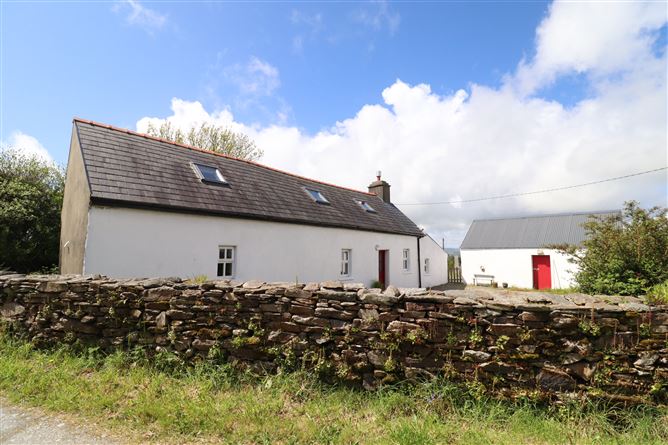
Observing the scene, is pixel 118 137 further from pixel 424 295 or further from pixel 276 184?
pixel 424 295

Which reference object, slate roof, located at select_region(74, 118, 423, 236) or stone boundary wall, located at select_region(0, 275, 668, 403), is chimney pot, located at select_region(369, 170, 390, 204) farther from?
stone boundary wall, located at select_region(0, 275, 668, 403)

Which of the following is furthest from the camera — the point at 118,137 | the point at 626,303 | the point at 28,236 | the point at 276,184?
the point at 276,184

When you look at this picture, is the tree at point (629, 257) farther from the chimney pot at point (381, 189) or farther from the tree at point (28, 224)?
the tree at point (28, 224)

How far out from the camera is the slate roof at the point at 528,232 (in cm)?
2242

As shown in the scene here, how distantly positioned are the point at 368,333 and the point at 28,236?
48.3 ft

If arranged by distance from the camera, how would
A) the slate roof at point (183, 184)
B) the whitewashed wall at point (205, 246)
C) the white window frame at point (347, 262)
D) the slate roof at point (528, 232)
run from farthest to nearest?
1. the slate roof at point (528, 232)
2. the white window frame at point (347, 262)
3. the slate roof at point (183, 184)
4. the whitewashed wall at point (205, 246)

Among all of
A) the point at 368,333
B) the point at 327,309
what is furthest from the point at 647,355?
the point at 327,309

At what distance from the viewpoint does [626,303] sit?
3.60 m

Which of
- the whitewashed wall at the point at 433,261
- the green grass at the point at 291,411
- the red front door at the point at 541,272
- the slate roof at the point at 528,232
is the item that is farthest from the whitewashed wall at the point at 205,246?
the slate roof at the point at 528,232

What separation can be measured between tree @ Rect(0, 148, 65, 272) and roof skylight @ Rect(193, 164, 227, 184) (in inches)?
271

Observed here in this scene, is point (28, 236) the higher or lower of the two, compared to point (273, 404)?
higher

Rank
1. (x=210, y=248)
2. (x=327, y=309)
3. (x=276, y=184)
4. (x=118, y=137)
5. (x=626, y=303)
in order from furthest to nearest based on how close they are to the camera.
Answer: (x=276, y=184) → (x=118, y=137) → (x=210, y=248) → (x=327, y=309) → (x=626, y=303)

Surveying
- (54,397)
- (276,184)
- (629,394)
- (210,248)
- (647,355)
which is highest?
(276,184)

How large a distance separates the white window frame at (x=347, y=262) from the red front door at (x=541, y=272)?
14.9 meters
